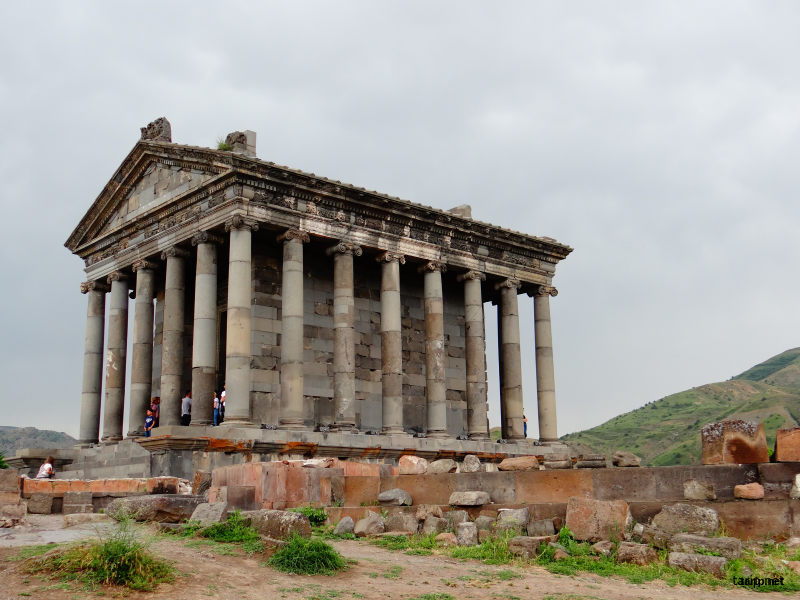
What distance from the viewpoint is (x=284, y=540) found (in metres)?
12.4

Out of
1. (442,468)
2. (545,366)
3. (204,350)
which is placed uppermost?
(545,366)

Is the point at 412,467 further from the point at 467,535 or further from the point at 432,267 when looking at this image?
the point at 432,267

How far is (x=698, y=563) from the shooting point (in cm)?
1172

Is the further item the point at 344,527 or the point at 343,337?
the point at 343,337

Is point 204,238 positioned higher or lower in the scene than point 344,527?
higher

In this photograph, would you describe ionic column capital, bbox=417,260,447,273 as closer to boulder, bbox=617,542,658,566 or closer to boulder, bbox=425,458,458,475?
boulder, bbox=425,458,458,475

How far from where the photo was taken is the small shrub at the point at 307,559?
11.2 m

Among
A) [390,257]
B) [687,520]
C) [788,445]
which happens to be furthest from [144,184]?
[788,445]

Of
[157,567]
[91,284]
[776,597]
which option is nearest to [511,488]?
[776,597]

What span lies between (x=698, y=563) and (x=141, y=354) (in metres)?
20.6

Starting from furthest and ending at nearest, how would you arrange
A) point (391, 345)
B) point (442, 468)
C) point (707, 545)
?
point (391, 345), point (442, 468), point (707, 545)

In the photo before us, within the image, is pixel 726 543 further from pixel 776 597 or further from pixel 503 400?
pixel 503 400

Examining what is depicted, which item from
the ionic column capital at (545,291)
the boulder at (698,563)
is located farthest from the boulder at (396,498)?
the ionic column capital at (545,291)

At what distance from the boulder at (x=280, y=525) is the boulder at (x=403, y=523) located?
278 centimetres
